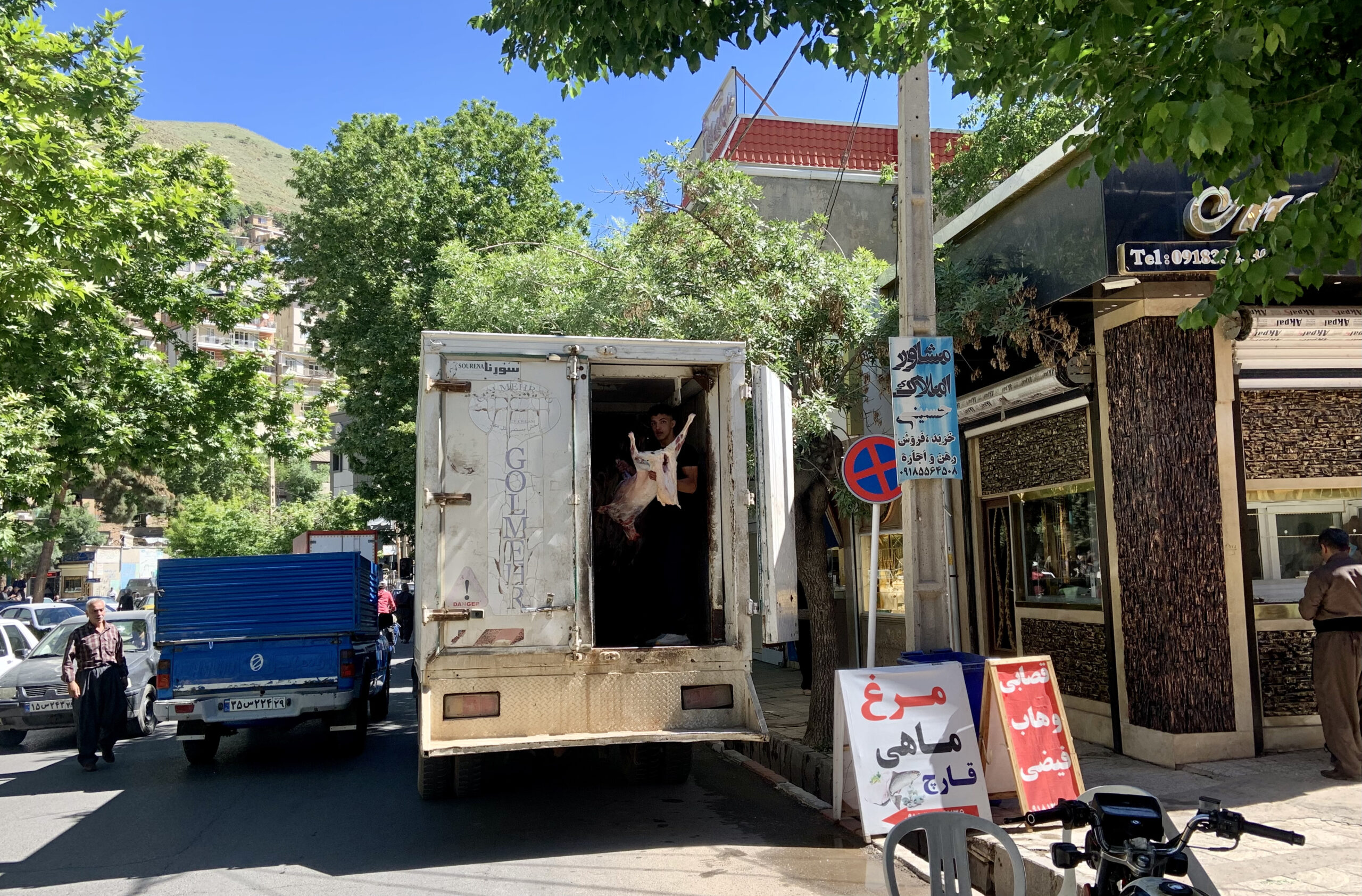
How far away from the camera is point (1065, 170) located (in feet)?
27.3

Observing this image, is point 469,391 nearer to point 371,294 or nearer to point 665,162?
point 665,162

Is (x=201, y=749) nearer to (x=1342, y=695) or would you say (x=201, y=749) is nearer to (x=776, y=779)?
(x=776, y=779)

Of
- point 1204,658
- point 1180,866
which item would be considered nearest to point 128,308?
point 1204,658

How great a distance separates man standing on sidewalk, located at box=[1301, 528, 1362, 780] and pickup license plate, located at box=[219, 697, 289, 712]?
884 centimetres

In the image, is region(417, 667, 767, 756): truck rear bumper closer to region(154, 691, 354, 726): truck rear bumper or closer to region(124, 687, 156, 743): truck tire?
region(154, 691, 354, 726): truck rear bumper

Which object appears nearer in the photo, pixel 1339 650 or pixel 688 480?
pixel 1339 650

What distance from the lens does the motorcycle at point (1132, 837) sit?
2.79m

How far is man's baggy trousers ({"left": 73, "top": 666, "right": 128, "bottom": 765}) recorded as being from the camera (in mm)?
10164

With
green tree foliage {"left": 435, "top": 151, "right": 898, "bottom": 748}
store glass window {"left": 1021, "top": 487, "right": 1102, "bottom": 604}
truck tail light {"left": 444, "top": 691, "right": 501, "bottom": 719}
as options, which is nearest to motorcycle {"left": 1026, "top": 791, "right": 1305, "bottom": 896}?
truck tail light {"left": 444, "top": 691, "right": 501, "bottom": 719}

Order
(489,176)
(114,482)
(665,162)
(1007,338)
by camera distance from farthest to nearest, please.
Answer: (114,482)
(489,176)
(665,162)
(1007,338)

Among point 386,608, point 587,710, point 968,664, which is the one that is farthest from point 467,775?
point 386,608

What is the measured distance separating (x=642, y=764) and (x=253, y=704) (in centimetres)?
417

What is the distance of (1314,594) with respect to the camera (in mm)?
7332

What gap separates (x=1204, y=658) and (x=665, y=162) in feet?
22.0
